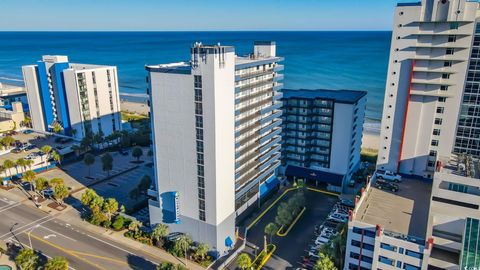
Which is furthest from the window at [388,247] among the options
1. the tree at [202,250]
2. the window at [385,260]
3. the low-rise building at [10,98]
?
the low-rise building at [10,98]

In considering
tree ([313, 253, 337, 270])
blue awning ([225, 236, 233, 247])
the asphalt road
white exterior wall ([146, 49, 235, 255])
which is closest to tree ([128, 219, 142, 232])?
the asphalt road

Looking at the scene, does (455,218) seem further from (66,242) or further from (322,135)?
(66,242)

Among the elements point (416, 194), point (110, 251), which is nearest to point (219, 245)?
point (110, 251)

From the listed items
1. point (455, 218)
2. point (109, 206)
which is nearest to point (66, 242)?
point (109, 206)

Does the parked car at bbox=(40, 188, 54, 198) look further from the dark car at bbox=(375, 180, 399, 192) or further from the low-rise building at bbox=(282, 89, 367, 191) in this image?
the dark car at bbox=(375, 180, 399, 192)

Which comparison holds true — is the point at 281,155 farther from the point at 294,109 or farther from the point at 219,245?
the point at 219,245
